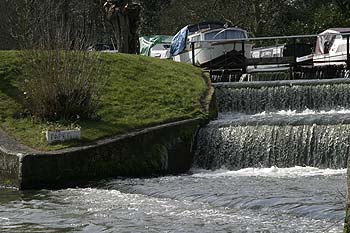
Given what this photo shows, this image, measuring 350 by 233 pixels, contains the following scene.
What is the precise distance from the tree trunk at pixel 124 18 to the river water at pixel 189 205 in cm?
1254

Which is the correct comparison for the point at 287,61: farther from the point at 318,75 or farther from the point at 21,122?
the point at 21,122

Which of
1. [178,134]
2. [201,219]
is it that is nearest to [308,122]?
[178,134]

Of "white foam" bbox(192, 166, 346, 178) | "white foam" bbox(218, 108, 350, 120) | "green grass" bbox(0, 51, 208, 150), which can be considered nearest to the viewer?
"white foam" bbox(192, 166, 346, 178)

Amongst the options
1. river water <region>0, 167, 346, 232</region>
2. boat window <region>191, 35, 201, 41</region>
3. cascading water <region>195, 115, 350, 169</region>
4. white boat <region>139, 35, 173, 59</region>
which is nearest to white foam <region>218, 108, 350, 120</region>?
cascading water <region>195, 115, 350, 169</region>

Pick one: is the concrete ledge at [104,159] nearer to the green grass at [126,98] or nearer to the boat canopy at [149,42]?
the green grass at [126,98]

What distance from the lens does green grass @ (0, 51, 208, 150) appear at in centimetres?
1694

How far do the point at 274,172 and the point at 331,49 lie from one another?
47.0ft

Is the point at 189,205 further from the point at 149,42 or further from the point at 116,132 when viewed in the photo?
the point at 149,42

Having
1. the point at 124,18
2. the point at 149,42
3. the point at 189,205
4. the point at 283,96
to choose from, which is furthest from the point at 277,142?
the point at 149,42

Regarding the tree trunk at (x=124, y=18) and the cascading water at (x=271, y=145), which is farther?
the tree trunk at (x=124, y=18)

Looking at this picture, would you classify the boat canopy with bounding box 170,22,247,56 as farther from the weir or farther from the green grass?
the weir

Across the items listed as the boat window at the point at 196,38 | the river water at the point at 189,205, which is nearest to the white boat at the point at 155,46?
the boat window at the point at 196,38

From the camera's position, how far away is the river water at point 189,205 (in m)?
10.4

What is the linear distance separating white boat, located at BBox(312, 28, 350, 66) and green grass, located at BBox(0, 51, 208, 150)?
6.71 meters
